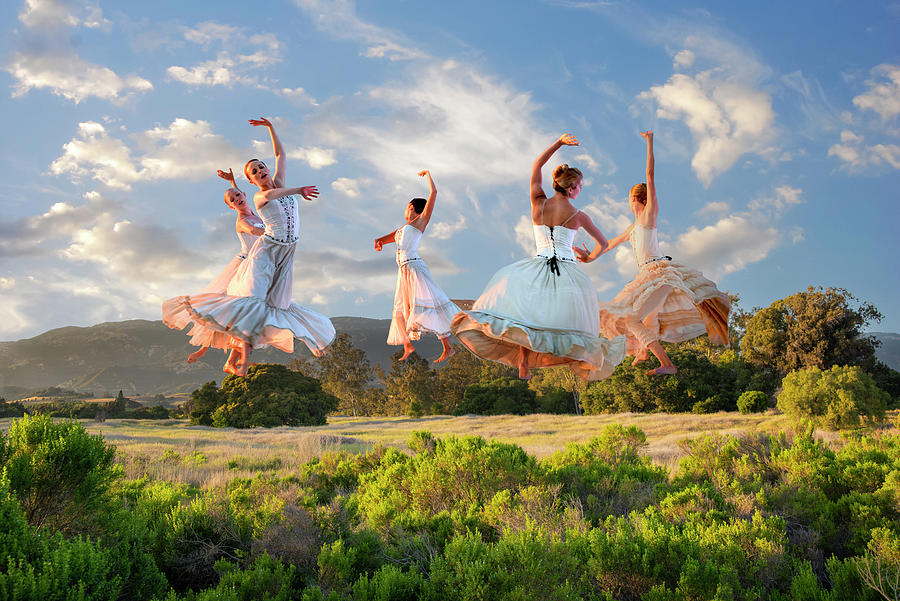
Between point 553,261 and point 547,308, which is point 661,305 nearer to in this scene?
point 553,261

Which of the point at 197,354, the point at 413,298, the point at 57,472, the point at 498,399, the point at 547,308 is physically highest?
the point at 413,298

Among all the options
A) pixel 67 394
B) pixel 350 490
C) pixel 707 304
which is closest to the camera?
pixel 707 304

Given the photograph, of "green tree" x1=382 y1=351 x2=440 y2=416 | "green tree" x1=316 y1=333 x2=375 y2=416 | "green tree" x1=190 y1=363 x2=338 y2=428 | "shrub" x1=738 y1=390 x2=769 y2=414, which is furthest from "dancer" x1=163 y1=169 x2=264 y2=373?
"green tree" x1=316 y1=333 x2=375 y2=416

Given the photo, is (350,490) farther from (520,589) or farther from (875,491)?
(875,491)

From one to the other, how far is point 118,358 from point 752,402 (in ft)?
430

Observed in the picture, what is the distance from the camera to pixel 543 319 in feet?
19.8

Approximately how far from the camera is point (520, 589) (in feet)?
15.9

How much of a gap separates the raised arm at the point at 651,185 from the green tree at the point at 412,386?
134 feet

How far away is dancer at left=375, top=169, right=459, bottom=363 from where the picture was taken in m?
8.91

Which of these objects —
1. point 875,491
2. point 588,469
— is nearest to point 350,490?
point 588,469

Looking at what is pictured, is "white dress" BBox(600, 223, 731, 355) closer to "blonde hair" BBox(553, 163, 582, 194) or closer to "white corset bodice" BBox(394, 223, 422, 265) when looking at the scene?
"blonde hair" BBox(553, 163, 582, 194)

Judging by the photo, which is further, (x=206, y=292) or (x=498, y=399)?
(x=498, y=399)

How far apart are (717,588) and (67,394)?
62217mm

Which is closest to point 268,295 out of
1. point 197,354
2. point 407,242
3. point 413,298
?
point 197,354
